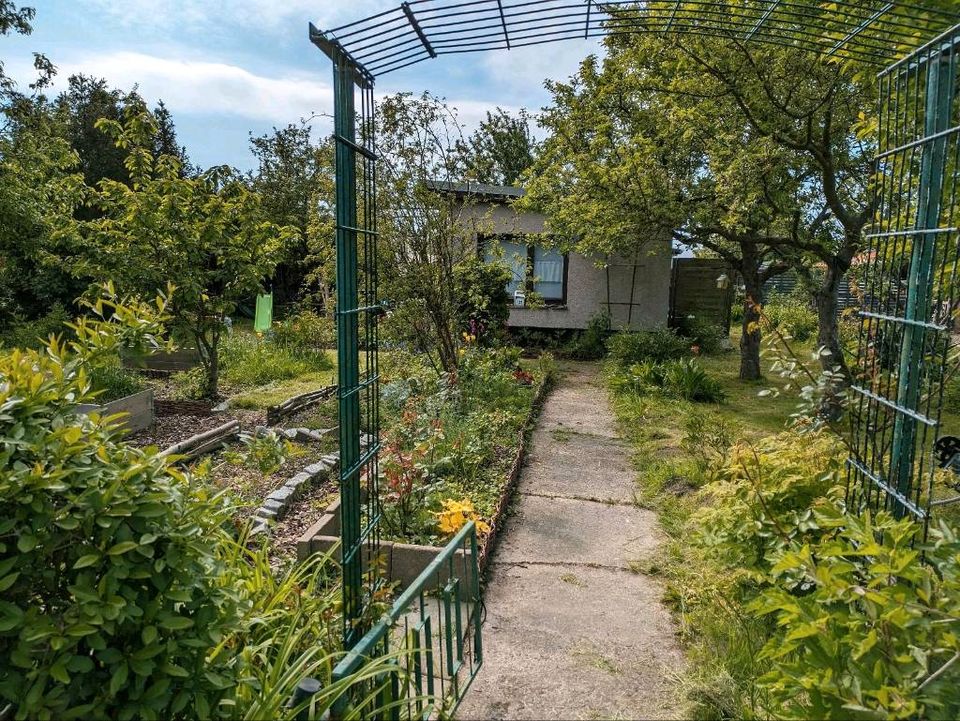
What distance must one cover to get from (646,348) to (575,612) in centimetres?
794

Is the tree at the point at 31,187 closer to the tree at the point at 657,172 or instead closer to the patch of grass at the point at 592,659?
the tree at the point at 657,172

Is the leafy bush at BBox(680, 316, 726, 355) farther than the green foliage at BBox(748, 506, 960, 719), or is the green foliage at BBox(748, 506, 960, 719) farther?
the leafy bush at BBox(680, 316, 726, 355)

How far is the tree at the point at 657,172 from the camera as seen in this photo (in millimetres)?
7039

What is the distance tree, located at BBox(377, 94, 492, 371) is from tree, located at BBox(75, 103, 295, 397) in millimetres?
2426

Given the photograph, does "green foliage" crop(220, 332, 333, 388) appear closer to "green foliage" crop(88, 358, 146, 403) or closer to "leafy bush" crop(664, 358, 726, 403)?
"green foliage" crop(88, 358, 146, 403)

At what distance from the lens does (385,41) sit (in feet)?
7.73

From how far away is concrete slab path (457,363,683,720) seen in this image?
2680 mm

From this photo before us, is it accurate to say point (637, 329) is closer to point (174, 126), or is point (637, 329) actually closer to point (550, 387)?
point (550, 387)

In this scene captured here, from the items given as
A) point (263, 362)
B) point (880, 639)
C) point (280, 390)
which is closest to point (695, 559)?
point (880, 639)

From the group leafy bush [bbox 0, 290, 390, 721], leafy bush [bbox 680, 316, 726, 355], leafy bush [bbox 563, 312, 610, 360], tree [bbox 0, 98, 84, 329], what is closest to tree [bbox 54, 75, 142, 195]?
tree [bbox 0, 98, 84, 329]

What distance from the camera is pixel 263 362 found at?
9.82 metres

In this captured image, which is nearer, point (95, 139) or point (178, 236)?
point (178, 236)

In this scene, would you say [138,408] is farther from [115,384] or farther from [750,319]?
[750,319]

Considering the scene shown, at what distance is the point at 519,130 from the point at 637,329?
18.6 m
